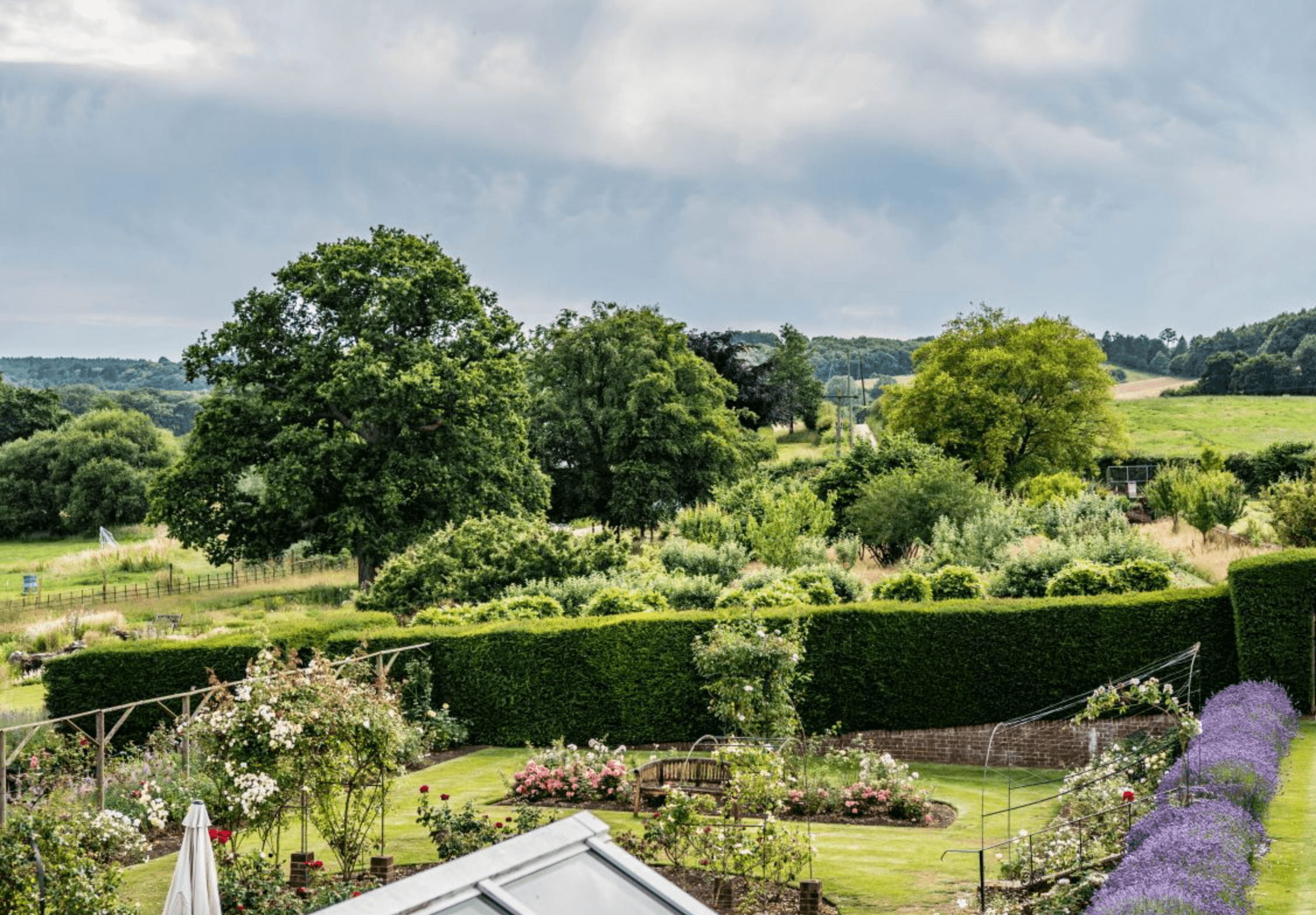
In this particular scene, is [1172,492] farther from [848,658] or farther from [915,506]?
[848,658]

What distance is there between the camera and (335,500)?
3422 cm

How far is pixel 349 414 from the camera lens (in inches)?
1359

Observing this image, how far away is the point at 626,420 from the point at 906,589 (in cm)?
2577

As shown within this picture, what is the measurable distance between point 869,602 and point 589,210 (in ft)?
74.3

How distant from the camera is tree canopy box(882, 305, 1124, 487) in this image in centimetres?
4981

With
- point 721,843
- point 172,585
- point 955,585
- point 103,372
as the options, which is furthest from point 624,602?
point 103,372

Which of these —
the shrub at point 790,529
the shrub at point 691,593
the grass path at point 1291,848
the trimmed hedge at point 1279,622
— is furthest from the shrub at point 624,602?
the grass path at point 1291,848

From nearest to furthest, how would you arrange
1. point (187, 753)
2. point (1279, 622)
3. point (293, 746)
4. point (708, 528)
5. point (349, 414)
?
point (293, 746) < point (187, 753) < point (1279, 622) < point (708, 528) < point (349, 414)

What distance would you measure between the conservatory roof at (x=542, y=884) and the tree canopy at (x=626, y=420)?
4129 cm

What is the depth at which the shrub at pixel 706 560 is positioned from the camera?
26359mm

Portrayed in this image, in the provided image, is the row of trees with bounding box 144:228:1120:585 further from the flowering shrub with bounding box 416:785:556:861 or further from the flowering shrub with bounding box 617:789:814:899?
the flowering shrub with bounding box 617:789:814:899

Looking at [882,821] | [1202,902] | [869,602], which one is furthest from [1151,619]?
[1202,902]

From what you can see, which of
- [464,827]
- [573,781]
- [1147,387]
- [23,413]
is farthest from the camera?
[1147,387]

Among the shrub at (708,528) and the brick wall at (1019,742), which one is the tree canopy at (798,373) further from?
the brick wall at (1019,742)
